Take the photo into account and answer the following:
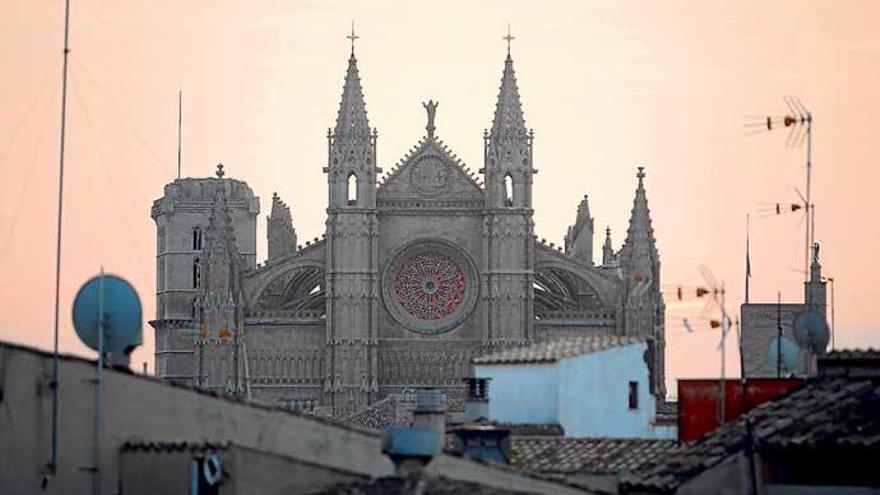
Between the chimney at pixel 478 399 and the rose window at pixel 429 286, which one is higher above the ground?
the rose window at pixel 429 286

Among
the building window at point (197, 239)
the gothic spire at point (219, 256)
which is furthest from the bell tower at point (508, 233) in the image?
the building window at point (197, 239)

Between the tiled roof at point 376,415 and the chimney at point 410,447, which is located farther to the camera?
the tiled roof at point 376,415

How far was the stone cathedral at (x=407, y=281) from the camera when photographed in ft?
342

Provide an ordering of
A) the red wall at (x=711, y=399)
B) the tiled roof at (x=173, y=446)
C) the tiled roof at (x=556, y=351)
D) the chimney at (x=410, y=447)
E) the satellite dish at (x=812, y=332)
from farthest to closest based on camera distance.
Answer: the tiled roof at (x=556, y=351)
the satellite dish at (x=812, y=332)
the red wall at (x=711, y=399)
the chimney at (x=410, y=447)
the tiled roof at (x=173, y=446)

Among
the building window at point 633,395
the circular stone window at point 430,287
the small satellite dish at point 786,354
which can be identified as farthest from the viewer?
the circular stone window at point 430,287

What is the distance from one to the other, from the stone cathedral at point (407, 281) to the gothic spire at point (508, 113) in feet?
0.22

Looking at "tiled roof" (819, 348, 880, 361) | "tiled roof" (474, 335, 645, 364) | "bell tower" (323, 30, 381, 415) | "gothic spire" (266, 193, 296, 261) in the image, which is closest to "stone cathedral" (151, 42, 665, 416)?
"bell tower" (323, 30, 381, 415)

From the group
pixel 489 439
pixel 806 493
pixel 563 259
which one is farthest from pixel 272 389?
pixel 806 493

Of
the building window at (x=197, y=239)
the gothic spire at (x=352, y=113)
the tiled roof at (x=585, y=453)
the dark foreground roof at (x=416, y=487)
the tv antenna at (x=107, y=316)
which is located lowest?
the dark foreground roof at (x=416, y=487)

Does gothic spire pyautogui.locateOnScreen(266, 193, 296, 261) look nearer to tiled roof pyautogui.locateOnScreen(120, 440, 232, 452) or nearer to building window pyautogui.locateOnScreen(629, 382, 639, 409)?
building window pyautogui.locateOnScreen(629, 382, 639, 409)

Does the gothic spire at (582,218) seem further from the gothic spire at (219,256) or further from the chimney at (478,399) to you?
the chimney at (478,399)

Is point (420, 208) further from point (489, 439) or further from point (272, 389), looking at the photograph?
point (489, 439)

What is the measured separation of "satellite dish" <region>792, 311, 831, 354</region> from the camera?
33.2m

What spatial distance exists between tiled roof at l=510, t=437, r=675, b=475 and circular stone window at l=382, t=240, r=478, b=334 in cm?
7239
